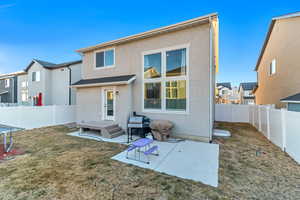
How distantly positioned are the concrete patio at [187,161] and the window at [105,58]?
20.1 feet

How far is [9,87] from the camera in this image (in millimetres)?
20562

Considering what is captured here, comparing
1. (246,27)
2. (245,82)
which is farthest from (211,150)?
(245,82)

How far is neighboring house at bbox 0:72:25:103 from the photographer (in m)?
19.7

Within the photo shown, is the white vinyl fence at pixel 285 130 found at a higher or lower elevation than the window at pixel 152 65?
lower

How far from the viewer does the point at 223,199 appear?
244cm

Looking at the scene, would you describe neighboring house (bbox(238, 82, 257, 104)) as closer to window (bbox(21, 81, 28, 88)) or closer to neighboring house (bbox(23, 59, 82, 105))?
neighboring house (bbox(23, 59, 82, 105))

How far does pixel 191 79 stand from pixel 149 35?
3.35 meters

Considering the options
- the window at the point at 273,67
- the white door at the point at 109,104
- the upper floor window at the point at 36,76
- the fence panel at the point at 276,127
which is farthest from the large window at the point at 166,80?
the upper floor window at the point at 36,76

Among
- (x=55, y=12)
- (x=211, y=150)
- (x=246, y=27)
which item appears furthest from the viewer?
(x=246, y=27)

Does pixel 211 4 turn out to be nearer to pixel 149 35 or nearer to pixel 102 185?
pixel 149 35

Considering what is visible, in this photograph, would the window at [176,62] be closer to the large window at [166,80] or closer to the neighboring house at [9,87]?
the large window at [166,80]

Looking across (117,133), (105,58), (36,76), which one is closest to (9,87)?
(36,76)

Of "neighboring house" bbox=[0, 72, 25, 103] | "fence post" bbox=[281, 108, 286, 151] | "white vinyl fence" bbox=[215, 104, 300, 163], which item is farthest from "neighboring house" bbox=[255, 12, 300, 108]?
"neighboring house" bbox=[0, 72, 25, 103]

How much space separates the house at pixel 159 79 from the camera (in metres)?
5.98
